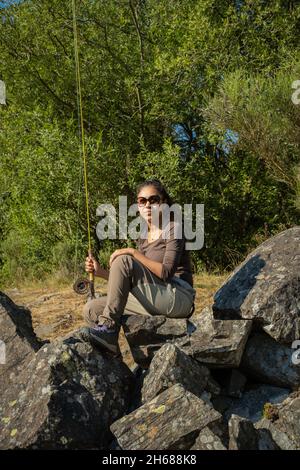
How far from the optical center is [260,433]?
187 inches

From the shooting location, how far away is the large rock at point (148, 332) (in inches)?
224

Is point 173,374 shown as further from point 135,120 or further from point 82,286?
point 135,120

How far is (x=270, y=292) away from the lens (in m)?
5.75

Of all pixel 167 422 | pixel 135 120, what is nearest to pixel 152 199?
pixel 167 422

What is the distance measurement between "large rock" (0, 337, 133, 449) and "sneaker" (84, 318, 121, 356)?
80 mm

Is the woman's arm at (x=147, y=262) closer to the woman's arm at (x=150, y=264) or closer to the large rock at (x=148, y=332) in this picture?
the woman's arm at (x=150, y=264)

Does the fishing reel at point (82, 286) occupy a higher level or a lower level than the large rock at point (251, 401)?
higher

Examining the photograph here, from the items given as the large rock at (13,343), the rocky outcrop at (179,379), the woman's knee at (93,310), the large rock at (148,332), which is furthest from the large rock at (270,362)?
the large rock at (13,343)

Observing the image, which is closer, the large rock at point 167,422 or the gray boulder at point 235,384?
the large rock at point 167,422

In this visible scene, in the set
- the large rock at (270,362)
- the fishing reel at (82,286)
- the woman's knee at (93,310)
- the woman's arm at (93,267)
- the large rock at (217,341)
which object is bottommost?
the large rock at (270,362)

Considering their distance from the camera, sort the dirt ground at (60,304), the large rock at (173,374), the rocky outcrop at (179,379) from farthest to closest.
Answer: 1. the dirt ground at (60,304)
2. the large rock at (173,374)
3. the rocky outcrop at (179,379)

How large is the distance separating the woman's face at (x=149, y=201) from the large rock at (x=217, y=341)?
3.71 ft
